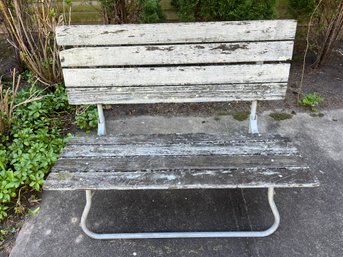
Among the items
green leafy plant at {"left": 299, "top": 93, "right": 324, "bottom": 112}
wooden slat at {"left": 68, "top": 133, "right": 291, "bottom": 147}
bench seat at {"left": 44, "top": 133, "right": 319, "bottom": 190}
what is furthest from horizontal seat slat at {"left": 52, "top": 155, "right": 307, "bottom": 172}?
green leafy plant at {"left": 299, "top": 93, "right": 324, "bottom": 112}

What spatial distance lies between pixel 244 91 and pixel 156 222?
101 cm

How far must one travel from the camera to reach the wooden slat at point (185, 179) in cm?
167

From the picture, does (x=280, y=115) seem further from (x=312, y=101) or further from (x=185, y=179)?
(x=185, y=179)

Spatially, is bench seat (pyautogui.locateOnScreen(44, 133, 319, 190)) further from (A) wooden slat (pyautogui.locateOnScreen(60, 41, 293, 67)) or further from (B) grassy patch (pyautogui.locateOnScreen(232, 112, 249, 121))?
(B) grassy patch (pyautogui.locateOnScreen(232, 112, 249, 121))

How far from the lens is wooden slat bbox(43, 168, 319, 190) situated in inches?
65.6

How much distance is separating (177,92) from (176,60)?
0.69ft

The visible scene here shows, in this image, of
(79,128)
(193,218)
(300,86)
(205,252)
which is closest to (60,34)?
(79,128)

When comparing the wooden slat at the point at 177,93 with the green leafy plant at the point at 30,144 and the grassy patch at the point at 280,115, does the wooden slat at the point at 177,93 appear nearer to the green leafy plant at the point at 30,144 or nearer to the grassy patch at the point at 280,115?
the green leafy plant at the point at 30,144

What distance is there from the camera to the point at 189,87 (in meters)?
2.20

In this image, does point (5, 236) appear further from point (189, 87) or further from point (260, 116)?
point (260, 116)

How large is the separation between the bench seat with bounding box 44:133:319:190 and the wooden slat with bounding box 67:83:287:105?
0.29 meters

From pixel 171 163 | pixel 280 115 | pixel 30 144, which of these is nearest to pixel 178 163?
pixel 171 163

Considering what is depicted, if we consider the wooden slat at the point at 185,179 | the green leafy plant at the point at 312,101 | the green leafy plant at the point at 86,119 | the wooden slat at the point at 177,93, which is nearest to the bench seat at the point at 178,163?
the wooden slat at the point at 185,179

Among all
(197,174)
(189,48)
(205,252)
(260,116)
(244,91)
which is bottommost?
(205,252)
